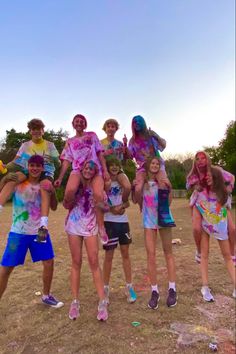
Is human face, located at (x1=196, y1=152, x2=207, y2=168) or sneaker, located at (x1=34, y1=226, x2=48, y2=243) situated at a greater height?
human face, located at (x1=196, y1=152, x2=207, y2=168)

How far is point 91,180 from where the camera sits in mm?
3916

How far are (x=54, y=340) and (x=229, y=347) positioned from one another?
1748mm

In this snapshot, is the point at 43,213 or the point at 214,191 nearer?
the point at 43,213

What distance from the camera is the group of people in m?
3.85

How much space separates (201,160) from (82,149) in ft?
5.08

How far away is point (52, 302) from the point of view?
4.27 meters

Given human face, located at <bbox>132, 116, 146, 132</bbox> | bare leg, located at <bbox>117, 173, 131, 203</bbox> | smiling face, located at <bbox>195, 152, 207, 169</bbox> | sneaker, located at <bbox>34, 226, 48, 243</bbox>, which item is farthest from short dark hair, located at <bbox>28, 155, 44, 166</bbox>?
smiling face, located at <bbox>195, 152, 207, 169</bbox>

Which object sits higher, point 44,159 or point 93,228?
point 44,159

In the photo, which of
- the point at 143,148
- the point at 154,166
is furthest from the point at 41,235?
the point at 143,148

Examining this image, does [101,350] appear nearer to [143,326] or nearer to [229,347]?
[143,326]

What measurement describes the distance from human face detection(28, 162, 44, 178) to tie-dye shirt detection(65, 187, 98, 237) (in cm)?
56

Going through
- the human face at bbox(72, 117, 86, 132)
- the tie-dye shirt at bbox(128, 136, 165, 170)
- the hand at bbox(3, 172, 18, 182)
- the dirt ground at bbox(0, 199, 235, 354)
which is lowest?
the dirt ground at bbox(0, 199, 235, 354)

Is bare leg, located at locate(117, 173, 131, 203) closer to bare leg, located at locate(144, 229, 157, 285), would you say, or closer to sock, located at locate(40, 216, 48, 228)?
bare leg, located at locate(144, 229, 157, 285)

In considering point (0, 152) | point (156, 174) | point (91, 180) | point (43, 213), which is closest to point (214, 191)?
point (156, 174)
